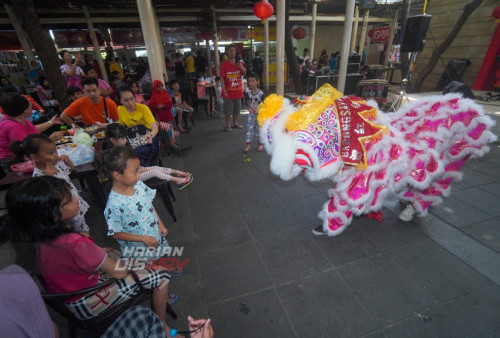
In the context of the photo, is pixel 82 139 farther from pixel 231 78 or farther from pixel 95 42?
pixel 95 42

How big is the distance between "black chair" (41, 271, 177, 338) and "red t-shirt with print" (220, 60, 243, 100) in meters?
4.57

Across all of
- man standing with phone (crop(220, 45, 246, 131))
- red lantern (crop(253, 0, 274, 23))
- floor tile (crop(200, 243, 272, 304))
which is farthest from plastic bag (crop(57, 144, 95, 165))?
red lantern (crop(253, 0, 274, 23))

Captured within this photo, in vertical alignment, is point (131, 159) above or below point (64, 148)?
above

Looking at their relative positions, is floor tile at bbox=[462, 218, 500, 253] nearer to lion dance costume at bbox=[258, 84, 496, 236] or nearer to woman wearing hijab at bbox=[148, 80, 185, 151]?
lion dance costume at bbox=[258, 84, 496, 236]

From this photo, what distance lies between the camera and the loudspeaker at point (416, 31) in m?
5.14

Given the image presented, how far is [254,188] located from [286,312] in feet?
6.23

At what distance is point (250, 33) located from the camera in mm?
13398

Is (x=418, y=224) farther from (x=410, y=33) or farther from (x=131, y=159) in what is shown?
(x=410, y=33)

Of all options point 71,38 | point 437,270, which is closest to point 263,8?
point 437,270

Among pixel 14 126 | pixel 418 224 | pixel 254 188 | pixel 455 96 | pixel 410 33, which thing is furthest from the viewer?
pixel 410 33

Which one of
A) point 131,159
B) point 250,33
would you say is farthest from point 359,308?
point 250,33

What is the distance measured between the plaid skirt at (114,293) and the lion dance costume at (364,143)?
1.01 m

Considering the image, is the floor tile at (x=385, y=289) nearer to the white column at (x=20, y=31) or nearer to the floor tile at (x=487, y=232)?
the floor tile at (x=487, y=232)

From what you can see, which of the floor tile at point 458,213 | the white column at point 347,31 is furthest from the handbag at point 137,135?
the white column at point 347,31
